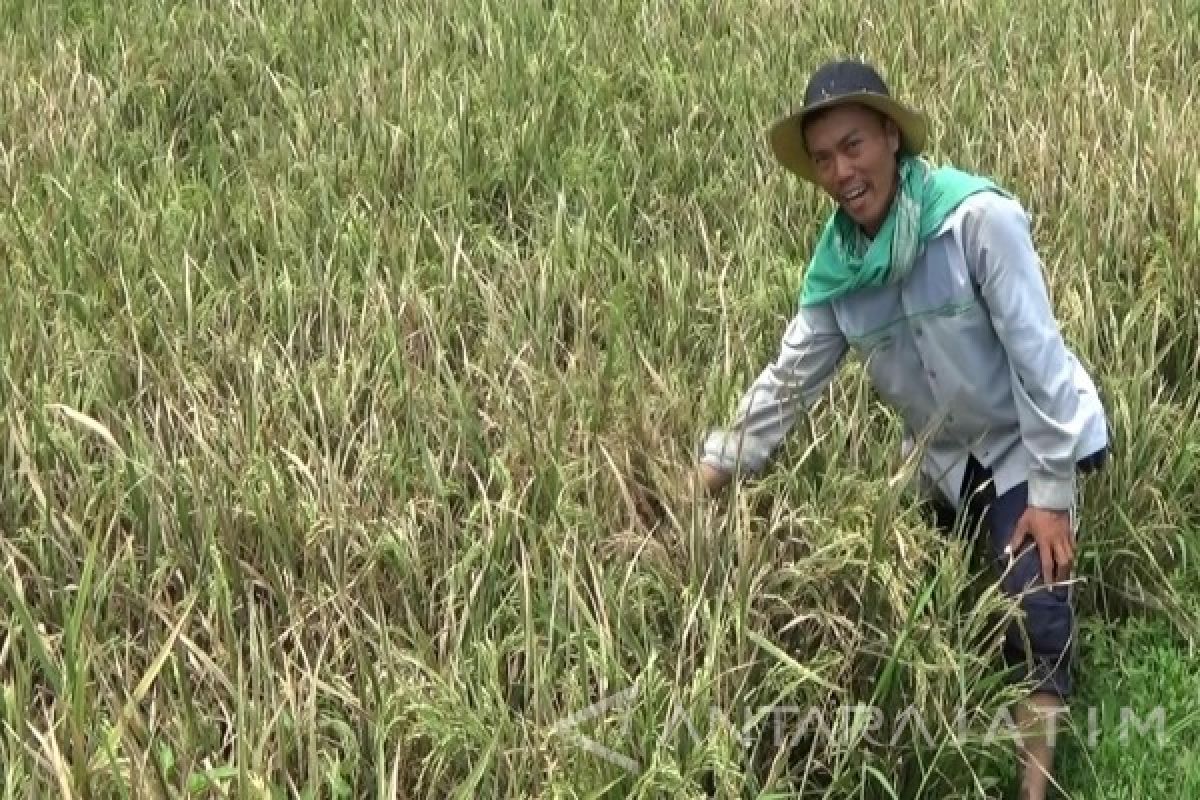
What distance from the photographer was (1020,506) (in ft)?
6.02

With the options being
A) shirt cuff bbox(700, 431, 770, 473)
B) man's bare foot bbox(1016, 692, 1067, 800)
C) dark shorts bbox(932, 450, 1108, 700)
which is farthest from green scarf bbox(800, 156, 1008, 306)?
man's bare foot bbox(1016, 692, 1067, 800)

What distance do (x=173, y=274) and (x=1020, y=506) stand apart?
172 cm

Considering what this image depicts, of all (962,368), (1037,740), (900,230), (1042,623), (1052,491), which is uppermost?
(900,230)

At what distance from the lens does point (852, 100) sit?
1665 millimetres

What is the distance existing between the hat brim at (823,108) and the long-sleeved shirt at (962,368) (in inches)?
4.9

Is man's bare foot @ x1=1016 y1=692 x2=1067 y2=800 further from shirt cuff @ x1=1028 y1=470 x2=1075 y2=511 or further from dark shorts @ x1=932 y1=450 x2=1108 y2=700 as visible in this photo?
shirt cuff @ x1=1028 y1=470 x2=1075 y2=511

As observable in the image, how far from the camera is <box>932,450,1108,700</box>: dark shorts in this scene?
5.90 ft

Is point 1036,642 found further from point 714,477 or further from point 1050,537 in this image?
point 714,477

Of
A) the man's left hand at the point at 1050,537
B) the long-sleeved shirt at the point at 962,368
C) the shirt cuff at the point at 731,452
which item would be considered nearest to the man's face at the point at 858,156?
the long-sleeved shirt at the point at 962,368

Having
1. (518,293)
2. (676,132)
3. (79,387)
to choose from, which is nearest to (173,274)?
(79,387)

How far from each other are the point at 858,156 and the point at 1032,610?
0.72 m

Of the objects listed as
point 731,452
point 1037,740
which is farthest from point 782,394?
point 1037,740

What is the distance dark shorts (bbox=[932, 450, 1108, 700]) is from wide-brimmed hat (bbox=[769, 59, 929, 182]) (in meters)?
0.54

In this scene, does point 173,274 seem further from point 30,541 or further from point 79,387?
point 30,541
